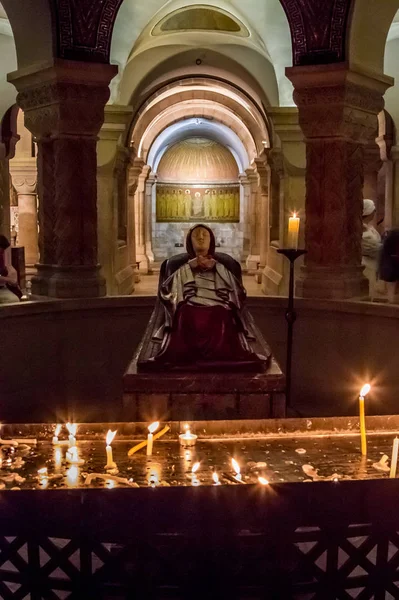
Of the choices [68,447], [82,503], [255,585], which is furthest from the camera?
[68,447]

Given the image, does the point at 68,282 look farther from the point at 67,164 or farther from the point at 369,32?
the point at 369,32

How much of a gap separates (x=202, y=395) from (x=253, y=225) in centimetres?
1508

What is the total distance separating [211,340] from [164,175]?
20740mm

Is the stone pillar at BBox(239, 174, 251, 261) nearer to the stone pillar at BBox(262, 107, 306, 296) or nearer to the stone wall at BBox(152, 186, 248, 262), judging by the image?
the stone wall at BBox(152, 186, 248, 262)

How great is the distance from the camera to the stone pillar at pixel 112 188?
998 cm

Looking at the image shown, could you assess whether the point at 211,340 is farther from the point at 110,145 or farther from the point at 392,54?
the point at 392,54

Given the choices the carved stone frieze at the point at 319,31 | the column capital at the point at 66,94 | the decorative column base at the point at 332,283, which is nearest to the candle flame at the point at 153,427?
the decorative column base at the point at 332,283

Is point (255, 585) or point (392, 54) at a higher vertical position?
point (392, 54)

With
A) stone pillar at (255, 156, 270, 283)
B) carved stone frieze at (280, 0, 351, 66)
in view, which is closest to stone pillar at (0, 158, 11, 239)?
carved stone frieze at (280, 0, 351, 66)

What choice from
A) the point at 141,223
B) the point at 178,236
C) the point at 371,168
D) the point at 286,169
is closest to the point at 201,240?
the point at 286,169

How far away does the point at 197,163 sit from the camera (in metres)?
24.5

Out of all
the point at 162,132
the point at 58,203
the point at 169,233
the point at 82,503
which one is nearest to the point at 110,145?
the point at 58,203

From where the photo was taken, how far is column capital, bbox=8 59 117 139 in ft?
21.8

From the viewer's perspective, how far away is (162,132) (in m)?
20.4
